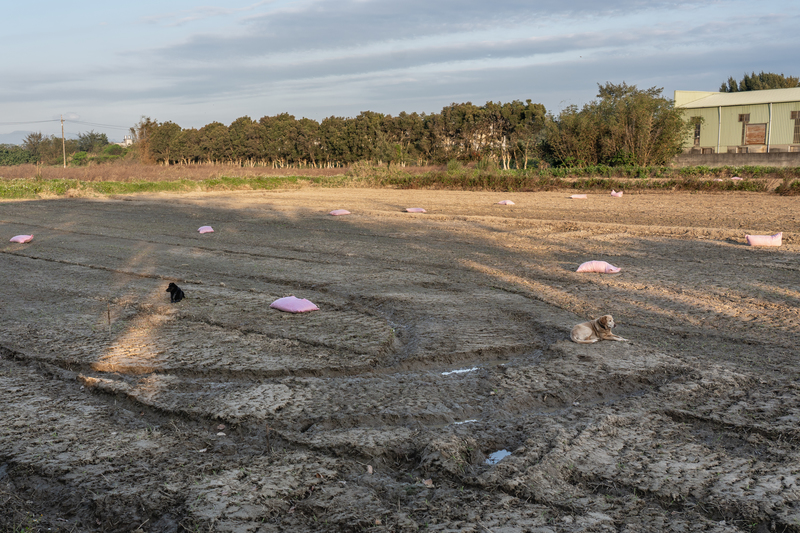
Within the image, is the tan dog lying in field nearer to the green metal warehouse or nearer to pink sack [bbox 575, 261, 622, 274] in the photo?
pink sack [bbox 575, 261, 622, 274]

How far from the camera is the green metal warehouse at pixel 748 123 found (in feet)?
116

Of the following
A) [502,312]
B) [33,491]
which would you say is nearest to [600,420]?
[502,312]

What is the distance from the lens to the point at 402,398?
3.05m

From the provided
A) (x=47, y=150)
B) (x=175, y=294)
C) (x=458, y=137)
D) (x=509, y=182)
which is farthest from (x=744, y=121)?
(x=47, y=150)

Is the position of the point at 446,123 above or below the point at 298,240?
above

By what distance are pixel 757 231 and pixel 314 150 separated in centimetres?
4868

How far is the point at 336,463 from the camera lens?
241cm

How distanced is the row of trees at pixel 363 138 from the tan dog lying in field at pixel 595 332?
3189 centimetres

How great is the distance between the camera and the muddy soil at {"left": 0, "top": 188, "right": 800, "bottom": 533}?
211 centimetres

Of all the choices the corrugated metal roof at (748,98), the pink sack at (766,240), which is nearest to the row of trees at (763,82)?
the corrugated metal roof at (748,98)

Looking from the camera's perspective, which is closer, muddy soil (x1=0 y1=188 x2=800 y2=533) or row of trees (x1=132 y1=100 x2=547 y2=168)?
muddy soil (x1=0 y1=188 x2=800 y2=533)

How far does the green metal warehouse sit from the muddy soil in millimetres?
34330

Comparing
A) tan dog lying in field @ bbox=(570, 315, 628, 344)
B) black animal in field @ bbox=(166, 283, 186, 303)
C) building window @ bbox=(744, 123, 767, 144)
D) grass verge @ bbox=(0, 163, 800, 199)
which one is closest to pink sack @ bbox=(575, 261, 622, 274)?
tan dog lying in field @ bbox=(570, 315, 628, 344)

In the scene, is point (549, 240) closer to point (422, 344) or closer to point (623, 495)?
point (422, 344)
